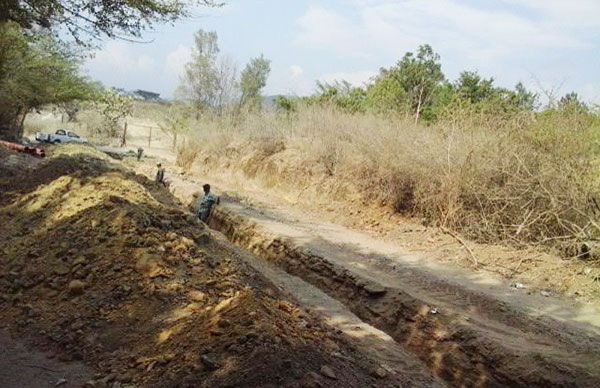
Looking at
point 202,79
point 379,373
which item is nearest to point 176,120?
point 202,79

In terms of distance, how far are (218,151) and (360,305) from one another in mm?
18388

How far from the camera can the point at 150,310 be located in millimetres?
5730

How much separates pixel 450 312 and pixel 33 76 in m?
25.2

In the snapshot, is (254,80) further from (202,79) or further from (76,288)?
(76,288)

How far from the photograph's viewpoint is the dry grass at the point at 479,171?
422 inches

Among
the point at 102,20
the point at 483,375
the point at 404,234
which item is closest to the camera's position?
the point at 483,375

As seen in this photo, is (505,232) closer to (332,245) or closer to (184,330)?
(332,245)

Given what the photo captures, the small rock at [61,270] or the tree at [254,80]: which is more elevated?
the tree at [254,80]

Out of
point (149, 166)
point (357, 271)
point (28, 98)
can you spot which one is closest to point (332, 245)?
point (357, 271)

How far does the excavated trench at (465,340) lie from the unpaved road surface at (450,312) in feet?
0.04

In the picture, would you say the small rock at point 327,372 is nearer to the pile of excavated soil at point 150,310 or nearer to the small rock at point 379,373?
the pile of excavated soil at point 150,310

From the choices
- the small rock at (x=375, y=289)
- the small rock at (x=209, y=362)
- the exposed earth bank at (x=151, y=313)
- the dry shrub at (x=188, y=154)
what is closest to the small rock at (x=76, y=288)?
the exposed earth bank at (x=151, y=313)

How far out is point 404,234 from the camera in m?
13.4

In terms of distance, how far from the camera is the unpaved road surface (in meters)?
6.74
